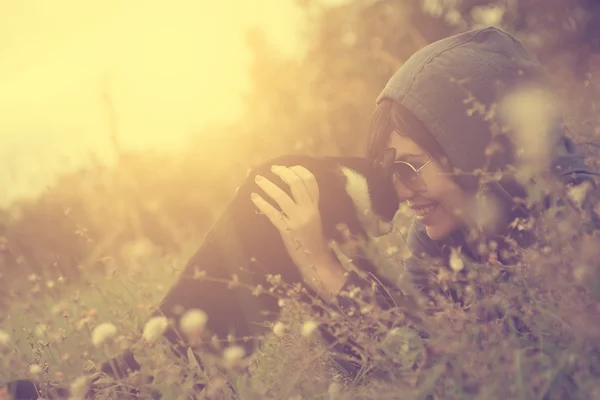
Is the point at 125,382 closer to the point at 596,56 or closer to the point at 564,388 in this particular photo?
the point at 564,388

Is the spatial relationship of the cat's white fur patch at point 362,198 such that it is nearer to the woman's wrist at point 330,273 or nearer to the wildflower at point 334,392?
the woman's wrist at point 330,273

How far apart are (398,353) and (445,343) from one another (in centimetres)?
27

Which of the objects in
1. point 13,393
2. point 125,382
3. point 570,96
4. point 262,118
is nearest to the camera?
point 125,382

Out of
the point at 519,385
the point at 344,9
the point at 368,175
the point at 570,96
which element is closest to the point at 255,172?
the point at 368,175

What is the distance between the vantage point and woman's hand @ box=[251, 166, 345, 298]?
89.0 inches

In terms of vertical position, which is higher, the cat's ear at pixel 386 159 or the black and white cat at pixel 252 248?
the cat's ear at pixel 386 159

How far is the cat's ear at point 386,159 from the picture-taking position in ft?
8.41

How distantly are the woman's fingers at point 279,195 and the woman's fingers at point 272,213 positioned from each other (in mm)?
33

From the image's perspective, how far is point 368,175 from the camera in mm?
2619

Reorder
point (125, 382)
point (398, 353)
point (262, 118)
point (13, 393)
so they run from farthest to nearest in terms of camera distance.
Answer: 1. point (262, 118)
2. point (13, 393)
3. point (125, 382)
4. point (398, 353)

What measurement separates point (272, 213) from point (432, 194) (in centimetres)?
78

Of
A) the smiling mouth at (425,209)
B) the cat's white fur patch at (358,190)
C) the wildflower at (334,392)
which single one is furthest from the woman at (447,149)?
the wildflower at (334,392)

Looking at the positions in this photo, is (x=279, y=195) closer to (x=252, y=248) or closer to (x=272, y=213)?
(x=272, y=213)

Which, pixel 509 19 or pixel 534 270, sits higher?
pixel 534 270
